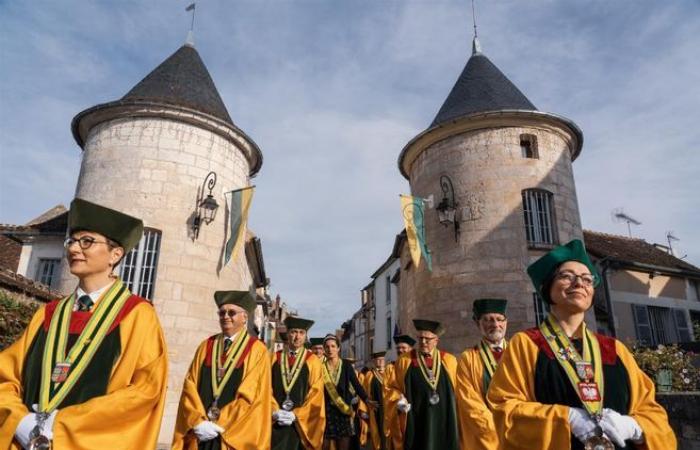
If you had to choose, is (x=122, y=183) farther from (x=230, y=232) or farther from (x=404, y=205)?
(x=404, y=205)

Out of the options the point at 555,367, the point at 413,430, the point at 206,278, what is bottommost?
the point at 413,430

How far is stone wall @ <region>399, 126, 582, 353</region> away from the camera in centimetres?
1248

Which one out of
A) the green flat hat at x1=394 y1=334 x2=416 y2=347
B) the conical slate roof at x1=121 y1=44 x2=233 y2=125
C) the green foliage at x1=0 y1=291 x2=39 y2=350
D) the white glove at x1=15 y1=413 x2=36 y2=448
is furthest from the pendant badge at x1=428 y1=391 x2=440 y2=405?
the conical slate roof at x1=121 y1=44 x2=233 y2=125

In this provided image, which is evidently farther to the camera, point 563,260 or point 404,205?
point 404,205

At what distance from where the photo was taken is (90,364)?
259 centimetres

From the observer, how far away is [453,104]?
15109 millimetres

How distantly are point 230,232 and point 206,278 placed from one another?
153 cm

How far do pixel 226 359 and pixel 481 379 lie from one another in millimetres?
2574

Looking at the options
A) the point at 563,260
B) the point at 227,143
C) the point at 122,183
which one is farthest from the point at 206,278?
the point at 563,260

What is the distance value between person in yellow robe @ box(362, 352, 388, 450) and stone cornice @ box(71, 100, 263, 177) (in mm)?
7786

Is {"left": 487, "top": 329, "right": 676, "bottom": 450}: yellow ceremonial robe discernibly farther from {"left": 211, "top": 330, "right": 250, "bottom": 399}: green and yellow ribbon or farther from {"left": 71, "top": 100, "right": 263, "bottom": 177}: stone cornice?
{"left": 71, "top": 100, "right": 263, "bottom": 177}: stone cornice

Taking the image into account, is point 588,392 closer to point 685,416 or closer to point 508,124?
point 685,416

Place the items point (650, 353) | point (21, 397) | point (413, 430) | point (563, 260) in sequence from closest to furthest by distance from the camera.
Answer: point (21, 397) → point (563, 260) → point (413, 430) → point (650, 353)

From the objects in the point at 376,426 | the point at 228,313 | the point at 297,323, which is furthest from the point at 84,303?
the point at 376,426
